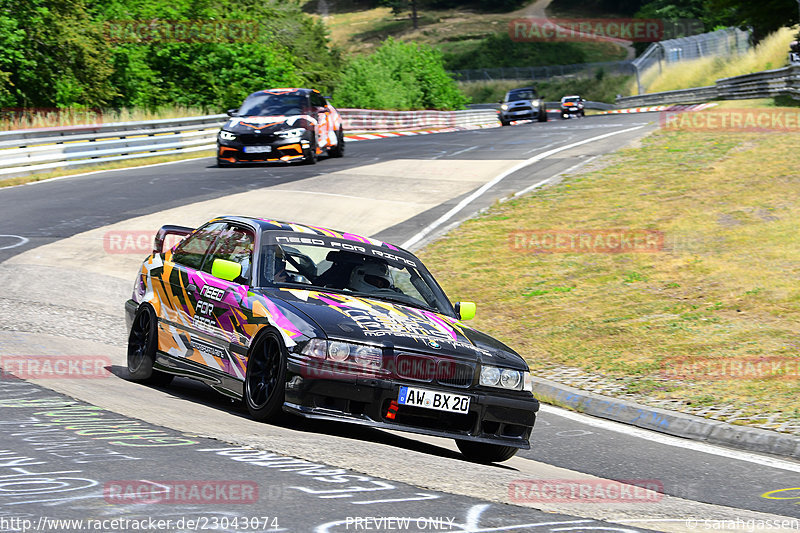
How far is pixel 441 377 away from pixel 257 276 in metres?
1.67

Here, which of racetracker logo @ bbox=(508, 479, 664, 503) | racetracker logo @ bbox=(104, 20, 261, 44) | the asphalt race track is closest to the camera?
the asphalt race track

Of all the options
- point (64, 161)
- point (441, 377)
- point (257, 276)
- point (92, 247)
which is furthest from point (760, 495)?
point (64, 161)

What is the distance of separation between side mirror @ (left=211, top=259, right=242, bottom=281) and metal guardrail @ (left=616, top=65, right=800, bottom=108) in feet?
97.3

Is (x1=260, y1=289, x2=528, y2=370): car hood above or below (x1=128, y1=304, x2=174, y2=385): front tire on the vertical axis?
above

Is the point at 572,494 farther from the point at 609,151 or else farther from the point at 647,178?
the point at 609,151

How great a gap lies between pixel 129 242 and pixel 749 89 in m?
31.1

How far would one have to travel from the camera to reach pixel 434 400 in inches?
272

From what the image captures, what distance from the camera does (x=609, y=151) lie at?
1009 inches

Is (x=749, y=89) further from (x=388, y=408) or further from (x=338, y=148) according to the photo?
(x=388, y=408)

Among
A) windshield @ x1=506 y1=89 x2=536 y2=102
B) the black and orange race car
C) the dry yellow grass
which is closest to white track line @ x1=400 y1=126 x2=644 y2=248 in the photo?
the black and orange race car

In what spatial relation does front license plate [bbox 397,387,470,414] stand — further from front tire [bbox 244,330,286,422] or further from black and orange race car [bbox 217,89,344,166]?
black and orange race car [bbox 217,89,344,166]

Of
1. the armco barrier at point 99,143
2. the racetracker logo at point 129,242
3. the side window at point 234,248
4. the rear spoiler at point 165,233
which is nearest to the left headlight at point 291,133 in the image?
the armco barrier at point 99,143

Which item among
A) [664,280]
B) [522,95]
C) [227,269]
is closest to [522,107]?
[522,95]

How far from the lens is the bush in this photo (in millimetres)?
58719
